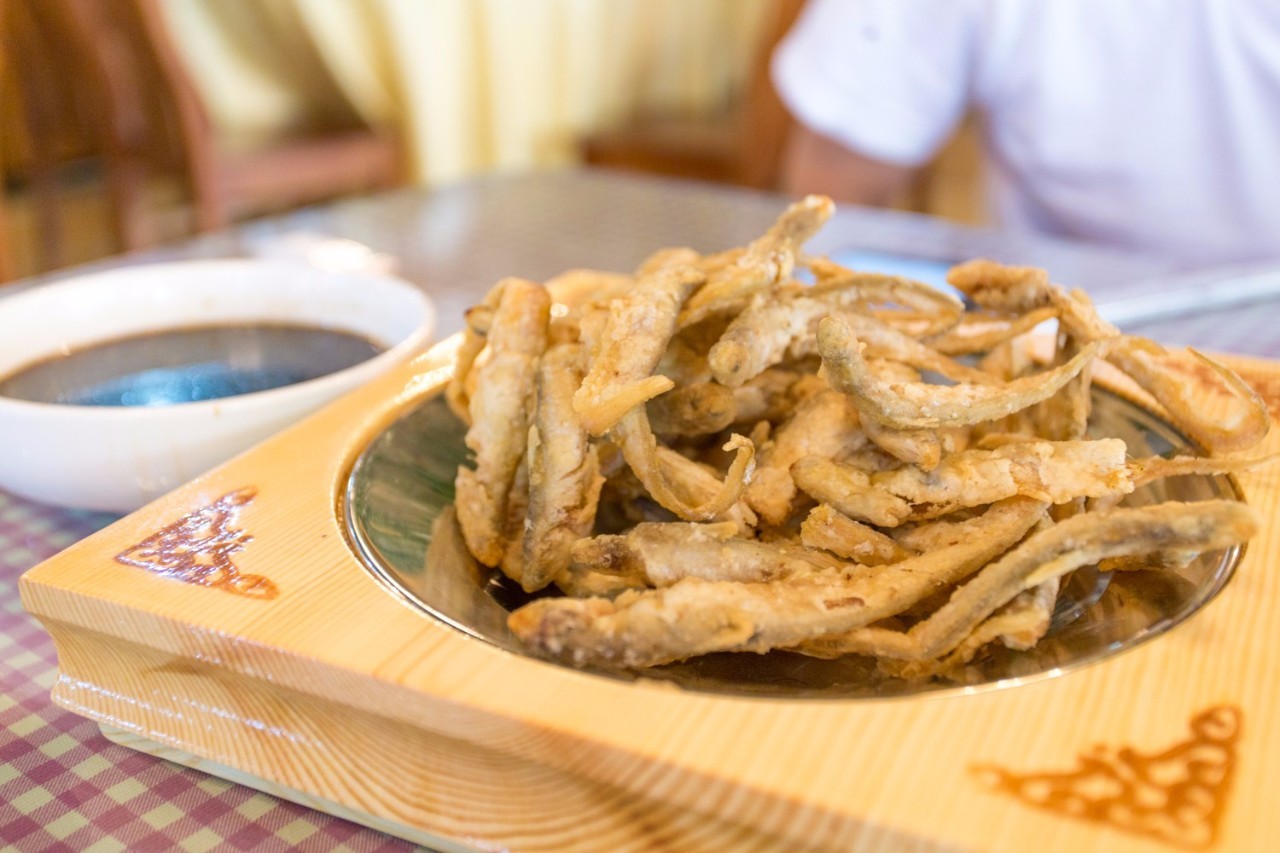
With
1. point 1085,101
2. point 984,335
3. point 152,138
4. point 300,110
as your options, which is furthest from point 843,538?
point 300,110

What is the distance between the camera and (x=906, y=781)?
44 cm

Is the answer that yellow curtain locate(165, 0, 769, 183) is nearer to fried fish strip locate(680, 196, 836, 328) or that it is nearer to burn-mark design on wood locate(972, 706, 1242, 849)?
fried fish strip locate(680, 196, 836, 328)

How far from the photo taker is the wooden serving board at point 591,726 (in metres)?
0.43

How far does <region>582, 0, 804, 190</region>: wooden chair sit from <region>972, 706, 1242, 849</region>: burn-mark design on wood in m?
2.58

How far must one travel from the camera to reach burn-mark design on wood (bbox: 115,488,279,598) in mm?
597

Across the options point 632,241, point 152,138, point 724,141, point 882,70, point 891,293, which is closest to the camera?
point 891,293

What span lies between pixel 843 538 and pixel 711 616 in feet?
0.42

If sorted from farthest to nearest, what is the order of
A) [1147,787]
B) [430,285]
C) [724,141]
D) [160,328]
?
1. [724,141]
2. [430,285]
3. [160,328]
4. [1147,787]

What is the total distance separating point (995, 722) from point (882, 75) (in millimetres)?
1873

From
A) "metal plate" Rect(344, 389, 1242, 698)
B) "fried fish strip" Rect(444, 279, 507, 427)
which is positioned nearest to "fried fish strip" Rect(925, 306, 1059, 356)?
"metal plate" Rect(344, 389, 1242, 698)

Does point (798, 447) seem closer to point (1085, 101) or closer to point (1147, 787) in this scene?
point (1147, 787)

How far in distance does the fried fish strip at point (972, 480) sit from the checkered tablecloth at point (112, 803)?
0.32 metres

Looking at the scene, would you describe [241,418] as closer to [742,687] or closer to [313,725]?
[313,725]

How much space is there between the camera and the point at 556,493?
659 millimetres
